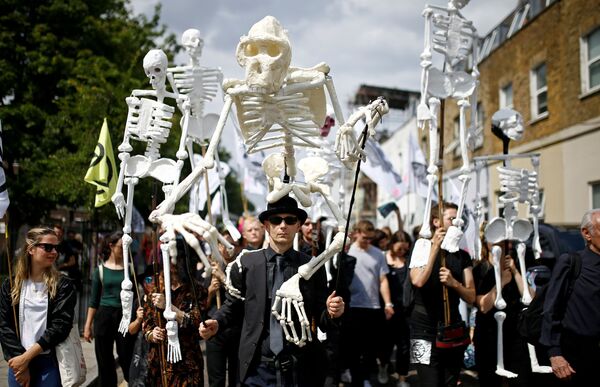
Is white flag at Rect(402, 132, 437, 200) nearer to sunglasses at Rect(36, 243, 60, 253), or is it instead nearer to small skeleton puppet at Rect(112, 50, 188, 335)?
small skeleton puppet at Rect(112, 50, 188, 335)

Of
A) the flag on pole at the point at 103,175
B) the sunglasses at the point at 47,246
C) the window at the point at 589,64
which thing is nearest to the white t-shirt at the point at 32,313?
the sunglasses at the point at 47,246

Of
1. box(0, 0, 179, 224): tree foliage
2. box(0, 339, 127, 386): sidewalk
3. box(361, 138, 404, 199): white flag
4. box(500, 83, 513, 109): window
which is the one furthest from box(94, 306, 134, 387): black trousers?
box(500, 83, 513, 109): window

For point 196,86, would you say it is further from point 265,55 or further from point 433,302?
point 433,302

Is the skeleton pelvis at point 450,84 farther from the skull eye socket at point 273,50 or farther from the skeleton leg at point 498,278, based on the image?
the skull eye socket at point 273,50

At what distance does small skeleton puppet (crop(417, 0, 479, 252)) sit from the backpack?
2.52 feet

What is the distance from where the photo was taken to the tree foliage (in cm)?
1510

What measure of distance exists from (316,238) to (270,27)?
369cm

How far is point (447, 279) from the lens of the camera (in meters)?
4.68

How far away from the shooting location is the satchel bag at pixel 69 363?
415 centimetres

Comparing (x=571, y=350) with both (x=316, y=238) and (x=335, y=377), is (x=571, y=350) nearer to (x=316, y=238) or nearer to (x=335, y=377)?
(x=335, y=377)

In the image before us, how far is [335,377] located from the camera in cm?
609

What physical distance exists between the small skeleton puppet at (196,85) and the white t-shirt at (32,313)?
4.90ft

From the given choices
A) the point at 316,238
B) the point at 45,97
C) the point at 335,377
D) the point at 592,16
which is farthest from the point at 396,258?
the point at 45,97

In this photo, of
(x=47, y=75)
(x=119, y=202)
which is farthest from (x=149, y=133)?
(x=47, y=75)
